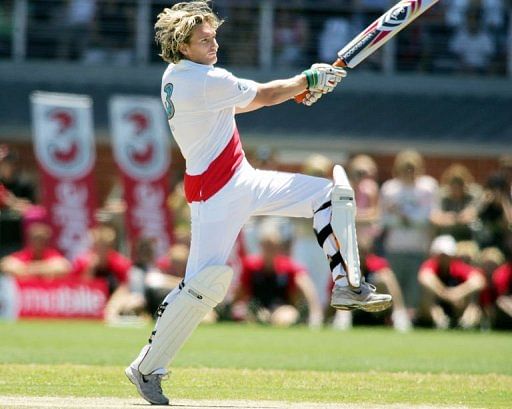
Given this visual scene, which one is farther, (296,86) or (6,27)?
(6,27)

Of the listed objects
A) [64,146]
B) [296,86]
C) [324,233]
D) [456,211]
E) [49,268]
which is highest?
[296,86]

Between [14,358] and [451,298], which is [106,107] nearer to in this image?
[451,298]

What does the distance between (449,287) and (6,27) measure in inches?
430

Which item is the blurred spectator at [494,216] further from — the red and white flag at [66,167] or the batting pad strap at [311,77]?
the batting pad strap at [311,77]

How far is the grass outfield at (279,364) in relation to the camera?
27.4 feet

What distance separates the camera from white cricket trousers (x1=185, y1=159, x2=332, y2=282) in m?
7.78

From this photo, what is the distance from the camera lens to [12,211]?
1706cm

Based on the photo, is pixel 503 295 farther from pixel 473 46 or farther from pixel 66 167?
pixel 473 46

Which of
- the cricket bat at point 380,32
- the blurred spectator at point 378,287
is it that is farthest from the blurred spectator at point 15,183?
the cricket bat at point 380,32

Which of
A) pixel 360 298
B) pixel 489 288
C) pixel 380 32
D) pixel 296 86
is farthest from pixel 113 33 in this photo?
pixel 360 298

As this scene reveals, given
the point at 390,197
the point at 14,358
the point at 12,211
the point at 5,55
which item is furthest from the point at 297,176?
the point at 5,55

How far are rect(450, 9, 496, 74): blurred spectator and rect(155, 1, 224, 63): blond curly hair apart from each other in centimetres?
1521

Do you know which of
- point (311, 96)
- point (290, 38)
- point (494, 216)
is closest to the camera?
point (311, 96)

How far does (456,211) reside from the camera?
16422mm
